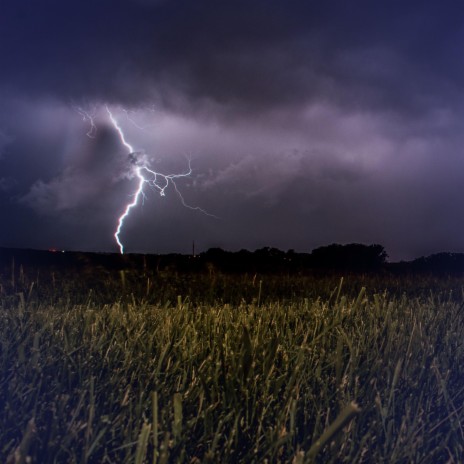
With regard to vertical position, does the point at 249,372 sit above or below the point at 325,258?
below

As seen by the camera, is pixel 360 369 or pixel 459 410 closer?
pixel 459 410

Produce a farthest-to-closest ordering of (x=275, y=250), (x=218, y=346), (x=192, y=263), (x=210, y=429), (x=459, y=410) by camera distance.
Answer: (x=275, y=250)
(x=192, y=263)
(x=218, y=346)
(x=459, y=410)
(x=210, y=429)

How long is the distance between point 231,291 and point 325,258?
4.55m

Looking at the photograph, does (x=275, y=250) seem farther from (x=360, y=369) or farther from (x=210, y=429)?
(x=210, y=429)

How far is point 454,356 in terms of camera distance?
275cm

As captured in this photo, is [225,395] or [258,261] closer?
[225,395]

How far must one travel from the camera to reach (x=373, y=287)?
704 cm

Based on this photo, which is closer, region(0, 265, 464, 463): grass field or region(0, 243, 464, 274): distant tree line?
region(0, 265, 464, 463): grass field

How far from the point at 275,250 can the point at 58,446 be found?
29.7 feet

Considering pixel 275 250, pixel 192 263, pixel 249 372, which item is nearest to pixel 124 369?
pixel 249 372

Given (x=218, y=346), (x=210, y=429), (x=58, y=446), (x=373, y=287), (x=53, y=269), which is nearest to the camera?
(x=58, y=446)

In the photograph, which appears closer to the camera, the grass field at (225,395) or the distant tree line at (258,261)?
the grass field at (225,395)

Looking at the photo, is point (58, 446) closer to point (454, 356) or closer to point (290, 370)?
point (290, 370)

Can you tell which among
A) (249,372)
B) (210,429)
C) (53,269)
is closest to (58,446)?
(210,429)
